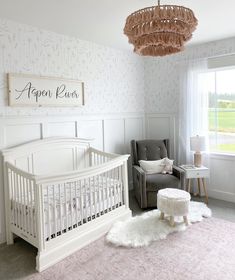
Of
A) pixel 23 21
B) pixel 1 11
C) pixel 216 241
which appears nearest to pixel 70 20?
pixel 23 21

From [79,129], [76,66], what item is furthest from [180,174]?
[76,66]

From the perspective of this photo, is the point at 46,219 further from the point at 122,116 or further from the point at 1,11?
the point at 122,116

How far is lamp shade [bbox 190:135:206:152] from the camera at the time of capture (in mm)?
3729

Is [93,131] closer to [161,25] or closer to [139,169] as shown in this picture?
[139,169]

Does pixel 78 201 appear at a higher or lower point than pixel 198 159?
lower

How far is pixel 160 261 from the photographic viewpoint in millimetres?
2316

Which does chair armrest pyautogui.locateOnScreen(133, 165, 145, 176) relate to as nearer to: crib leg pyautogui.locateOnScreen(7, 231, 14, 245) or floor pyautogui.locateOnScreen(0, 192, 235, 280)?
floor pyautogui.locateOnScreen(0, 192, 235, 280)

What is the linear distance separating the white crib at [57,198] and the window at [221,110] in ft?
5.70

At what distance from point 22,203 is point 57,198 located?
1.08 ft

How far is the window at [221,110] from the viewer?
3.84m

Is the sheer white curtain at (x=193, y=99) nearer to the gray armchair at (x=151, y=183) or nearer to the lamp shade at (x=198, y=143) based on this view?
the lamp shade at (x=198, y=143)

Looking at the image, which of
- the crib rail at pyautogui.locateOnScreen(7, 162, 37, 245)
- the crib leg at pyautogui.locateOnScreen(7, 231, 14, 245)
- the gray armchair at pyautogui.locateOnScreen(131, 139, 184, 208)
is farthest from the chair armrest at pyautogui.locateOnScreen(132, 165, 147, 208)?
the crib leg at pyautogui.locateOnScreen(7, 231, 14, 245)

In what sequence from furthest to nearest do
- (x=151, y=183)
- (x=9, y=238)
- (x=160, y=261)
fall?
(x=151, y=183), (x=9, y=238), (x=160, y=261)

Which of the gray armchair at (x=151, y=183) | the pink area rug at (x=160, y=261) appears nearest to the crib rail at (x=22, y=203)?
the pink area rug at (x=160, y=261)
